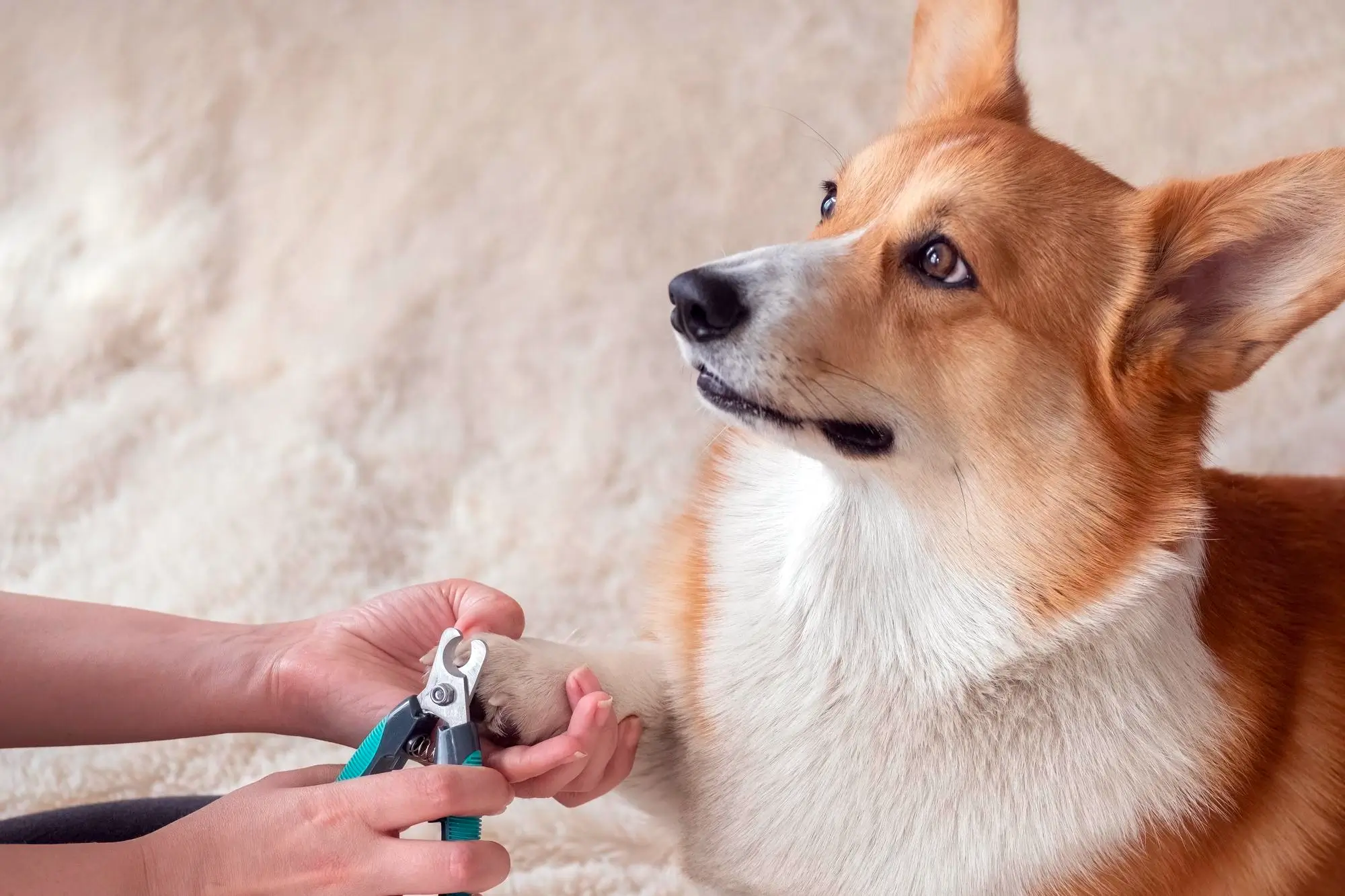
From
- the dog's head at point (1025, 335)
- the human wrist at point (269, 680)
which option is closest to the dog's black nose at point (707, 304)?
the dog's head at point (1025, 335)

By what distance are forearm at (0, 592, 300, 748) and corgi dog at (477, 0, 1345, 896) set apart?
412 mm

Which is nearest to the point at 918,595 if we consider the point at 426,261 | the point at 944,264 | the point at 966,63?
the point at 944,264

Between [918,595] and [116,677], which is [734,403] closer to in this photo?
[918,595]

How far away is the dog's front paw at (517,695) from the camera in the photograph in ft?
3.97

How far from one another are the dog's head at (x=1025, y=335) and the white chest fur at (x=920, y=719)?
0.07m

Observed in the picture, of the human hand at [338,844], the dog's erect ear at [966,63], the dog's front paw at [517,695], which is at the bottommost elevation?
the human hand at [338,844]

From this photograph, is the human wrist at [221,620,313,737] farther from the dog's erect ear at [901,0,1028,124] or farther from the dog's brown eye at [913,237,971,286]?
the dog's erect ear at [901,0,1028,124]

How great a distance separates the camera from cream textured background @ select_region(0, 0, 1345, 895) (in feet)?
6.83

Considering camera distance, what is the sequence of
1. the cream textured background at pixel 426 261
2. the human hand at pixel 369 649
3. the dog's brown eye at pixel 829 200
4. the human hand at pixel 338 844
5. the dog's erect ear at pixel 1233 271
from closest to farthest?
the human hand at pixel 338 844, the dog's erect ear at pixel 1233 271, the human hand at pixel 369 649, the dog's brown eye at pixel 829 200, the cream textured background at pixel 426 261

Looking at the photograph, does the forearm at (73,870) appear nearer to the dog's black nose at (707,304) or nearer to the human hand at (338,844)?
the human hand at (338,844)

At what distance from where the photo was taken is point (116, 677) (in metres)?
1.42

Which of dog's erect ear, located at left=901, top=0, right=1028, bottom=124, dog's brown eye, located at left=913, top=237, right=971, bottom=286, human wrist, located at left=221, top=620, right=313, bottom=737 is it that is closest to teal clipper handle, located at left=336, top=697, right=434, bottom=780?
human wrist, located at left=221, top=620, right=313, bottom=737

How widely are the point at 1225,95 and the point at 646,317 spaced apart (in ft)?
4.25

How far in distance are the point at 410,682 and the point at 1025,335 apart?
0.78m
